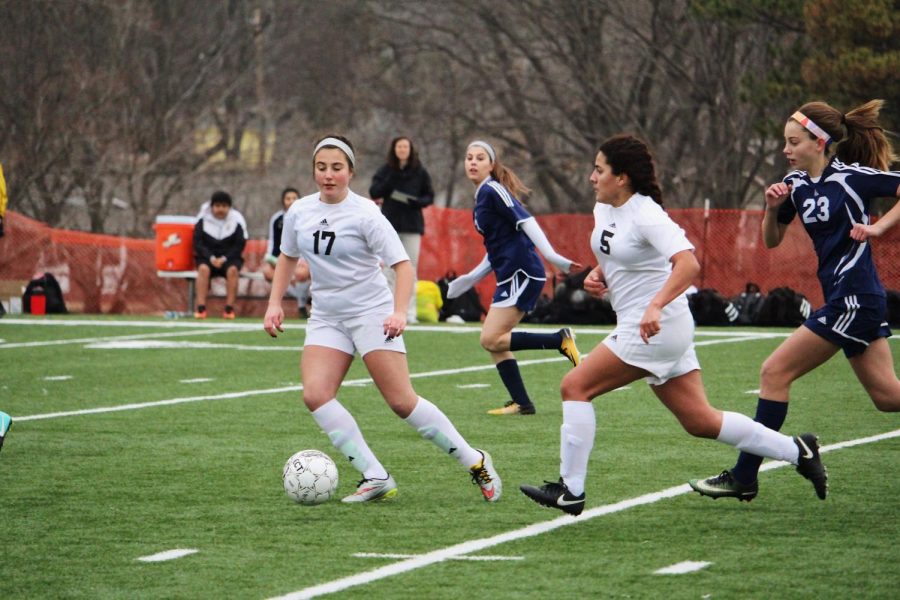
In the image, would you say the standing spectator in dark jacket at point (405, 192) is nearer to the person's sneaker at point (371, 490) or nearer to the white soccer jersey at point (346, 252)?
the white soccer jersey at point (346, 252)

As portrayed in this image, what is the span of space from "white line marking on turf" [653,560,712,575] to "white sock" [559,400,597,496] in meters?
0.87

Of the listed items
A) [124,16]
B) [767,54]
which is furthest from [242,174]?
[767,54]

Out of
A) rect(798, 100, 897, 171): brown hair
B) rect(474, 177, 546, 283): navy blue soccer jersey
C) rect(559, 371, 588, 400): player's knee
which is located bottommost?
rect(559, 371, 588, 400): player's knee

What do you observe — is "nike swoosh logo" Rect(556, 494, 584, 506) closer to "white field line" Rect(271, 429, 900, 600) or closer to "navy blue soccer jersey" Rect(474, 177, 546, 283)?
"white field line" Rect(271, 429, 900, 600)

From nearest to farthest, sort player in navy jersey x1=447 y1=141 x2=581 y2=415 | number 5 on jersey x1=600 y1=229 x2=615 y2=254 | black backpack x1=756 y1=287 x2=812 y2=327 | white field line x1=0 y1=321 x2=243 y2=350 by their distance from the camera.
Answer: number 5 on jersey x1=600 y1=229 x2=615 y2=254
player in navy jersey x1=447 y1=141 x2=581 y2=415
white field line x1=0 y1=321 x2=243 y2=350
black backpack x1=756 y1=287 x2=812 y2=327

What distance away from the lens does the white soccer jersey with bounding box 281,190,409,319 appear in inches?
297

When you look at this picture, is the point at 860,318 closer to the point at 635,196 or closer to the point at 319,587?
the point at 635,196

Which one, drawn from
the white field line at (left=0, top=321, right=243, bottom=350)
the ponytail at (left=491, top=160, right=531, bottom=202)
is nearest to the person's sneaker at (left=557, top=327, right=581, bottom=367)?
the ponytail at (left=491, top=160, right=531, bottom=202)

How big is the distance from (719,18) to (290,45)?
59.1ft

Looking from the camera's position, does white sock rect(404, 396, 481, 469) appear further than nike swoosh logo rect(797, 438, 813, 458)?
Yes

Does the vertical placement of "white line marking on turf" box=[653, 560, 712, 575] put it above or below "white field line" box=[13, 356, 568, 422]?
above

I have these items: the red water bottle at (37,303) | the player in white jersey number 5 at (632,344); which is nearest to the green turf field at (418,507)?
→ the player in white jersey number 5 at (632,344)

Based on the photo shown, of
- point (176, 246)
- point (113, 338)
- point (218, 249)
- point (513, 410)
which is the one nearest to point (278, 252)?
point (113, 338)

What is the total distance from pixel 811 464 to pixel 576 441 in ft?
3.72
